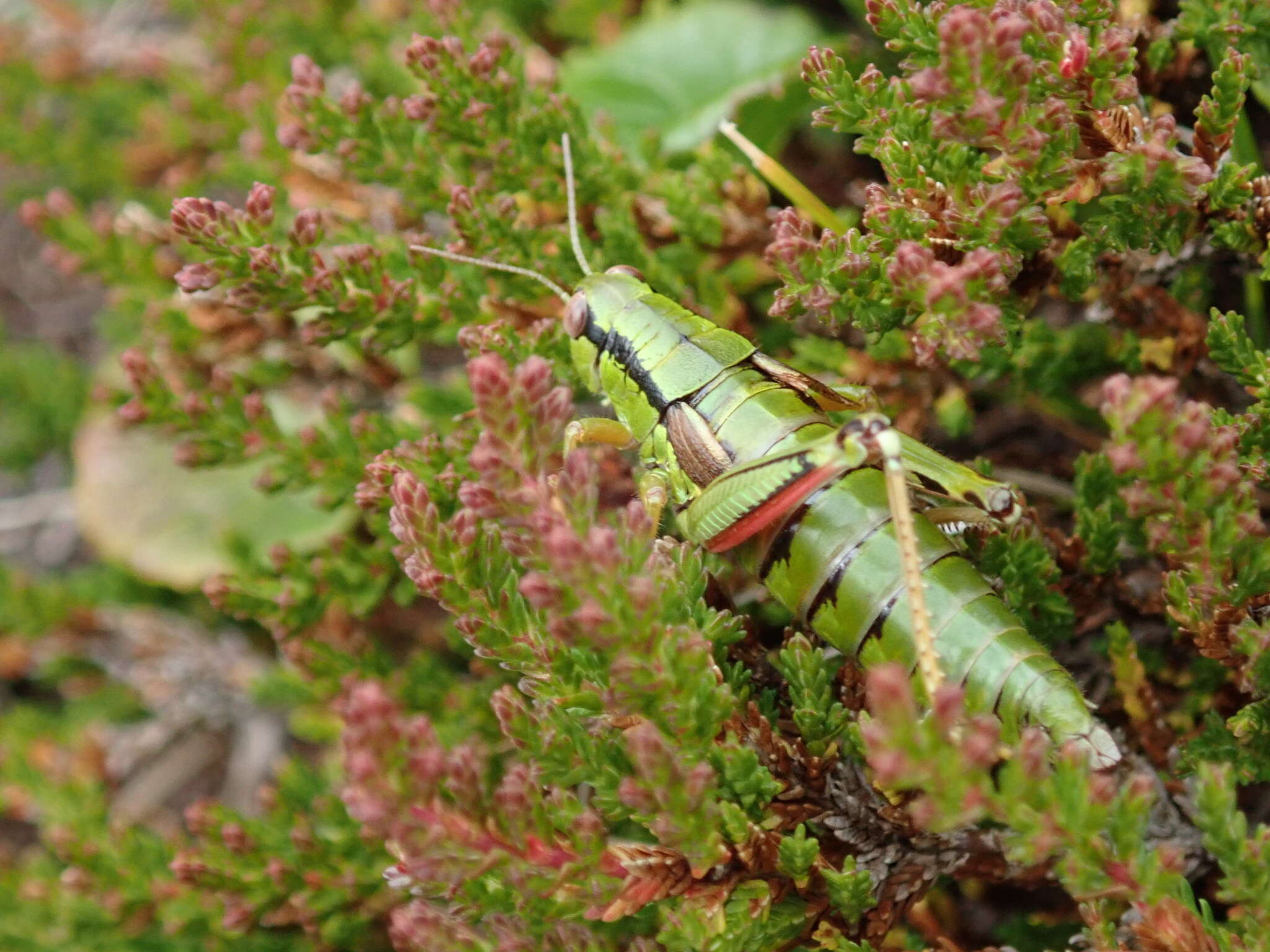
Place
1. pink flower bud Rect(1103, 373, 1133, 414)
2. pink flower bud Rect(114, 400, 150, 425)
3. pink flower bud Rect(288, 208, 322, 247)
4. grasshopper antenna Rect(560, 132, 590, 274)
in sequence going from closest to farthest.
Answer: pink flower bud Rect(1103, 373, 1133, 414)
pink flower bud Rect(288, 208, 322, 247)
grasshopper antenna Rect(560, 132, 590, 274)
pink flower bud Rect(114, 400, 150, 425)

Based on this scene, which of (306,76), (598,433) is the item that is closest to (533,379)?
(598,433)

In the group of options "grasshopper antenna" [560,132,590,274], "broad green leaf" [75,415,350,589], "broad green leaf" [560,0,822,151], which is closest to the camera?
"grasshopper antenna" [560,132,590,274]

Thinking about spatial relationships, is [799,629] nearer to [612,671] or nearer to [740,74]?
[612,671]

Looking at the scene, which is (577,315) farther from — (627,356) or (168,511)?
(168,511)

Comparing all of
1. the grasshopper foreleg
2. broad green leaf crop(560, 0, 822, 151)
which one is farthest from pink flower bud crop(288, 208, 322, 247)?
broad green leaf crop(560, 0, 822, 151)

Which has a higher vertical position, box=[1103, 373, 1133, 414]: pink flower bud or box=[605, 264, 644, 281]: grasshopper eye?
box=[1103, 373, 1133, 414]: pink flower bud

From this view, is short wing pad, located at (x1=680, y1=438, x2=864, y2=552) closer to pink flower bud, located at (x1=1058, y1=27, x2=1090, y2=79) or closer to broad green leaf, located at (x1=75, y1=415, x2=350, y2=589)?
pink flower bud, located at (x1=1058, y1=27, x2=1090, y2=79)

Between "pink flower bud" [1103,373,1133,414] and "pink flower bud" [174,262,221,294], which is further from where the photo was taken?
"pink flower bud" [174,262,221,294]

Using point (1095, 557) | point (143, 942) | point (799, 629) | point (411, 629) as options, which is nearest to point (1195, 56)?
point (1095, 557)
